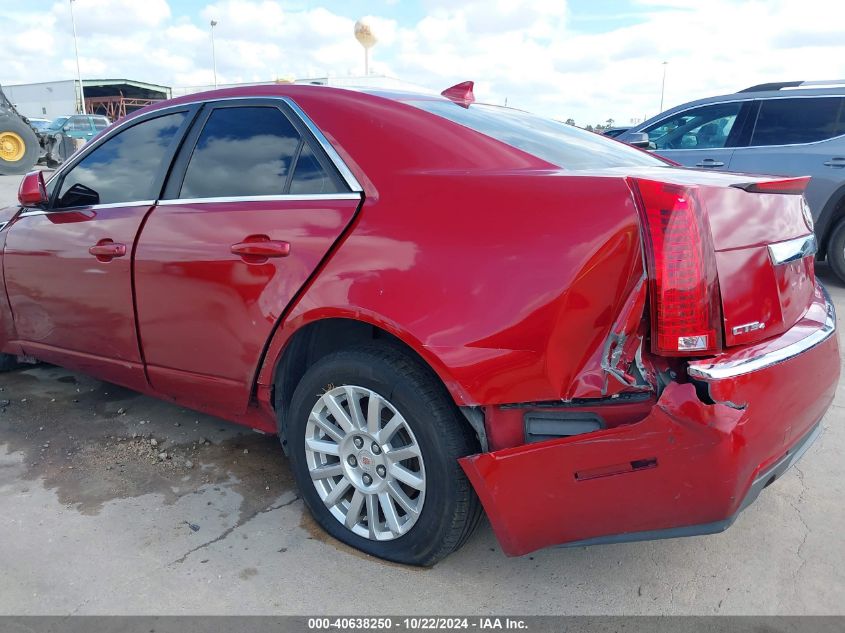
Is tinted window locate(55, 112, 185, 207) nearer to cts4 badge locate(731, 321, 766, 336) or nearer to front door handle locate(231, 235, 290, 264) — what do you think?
front door handle locate(231, 235, 290, 264)

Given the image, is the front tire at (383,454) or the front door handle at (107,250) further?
the front door handle at (107,250)

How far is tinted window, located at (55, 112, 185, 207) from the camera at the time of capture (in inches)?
120

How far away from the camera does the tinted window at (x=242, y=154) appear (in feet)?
8.61

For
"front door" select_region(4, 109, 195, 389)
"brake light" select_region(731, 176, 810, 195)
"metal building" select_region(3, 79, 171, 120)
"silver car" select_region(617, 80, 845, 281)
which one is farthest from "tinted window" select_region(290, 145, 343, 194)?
"metal building" select_region(3, 79, 171, 120)

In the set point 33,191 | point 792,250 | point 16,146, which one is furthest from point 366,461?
point 16,146

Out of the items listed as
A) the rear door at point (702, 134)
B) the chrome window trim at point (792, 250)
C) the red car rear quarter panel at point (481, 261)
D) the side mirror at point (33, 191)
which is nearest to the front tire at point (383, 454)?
the red car rear quarter panel at point (481, 261)

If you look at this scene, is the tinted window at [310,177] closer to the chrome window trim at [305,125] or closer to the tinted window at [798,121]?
the chrome window trim at [305,125]

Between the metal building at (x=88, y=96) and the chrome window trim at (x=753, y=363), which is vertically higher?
the metal building at (x=88, y=96)

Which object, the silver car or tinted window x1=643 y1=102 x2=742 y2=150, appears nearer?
the silver car

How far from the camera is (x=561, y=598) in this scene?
2252 mm

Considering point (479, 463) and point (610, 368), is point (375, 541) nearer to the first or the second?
point (479, 463)

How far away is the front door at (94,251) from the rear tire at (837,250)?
6284 millimetres

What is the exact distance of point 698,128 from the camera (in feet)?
23.6

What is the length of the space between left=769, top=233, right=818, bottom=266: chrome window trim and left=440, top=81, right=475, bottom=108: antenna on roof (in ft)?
4.92
